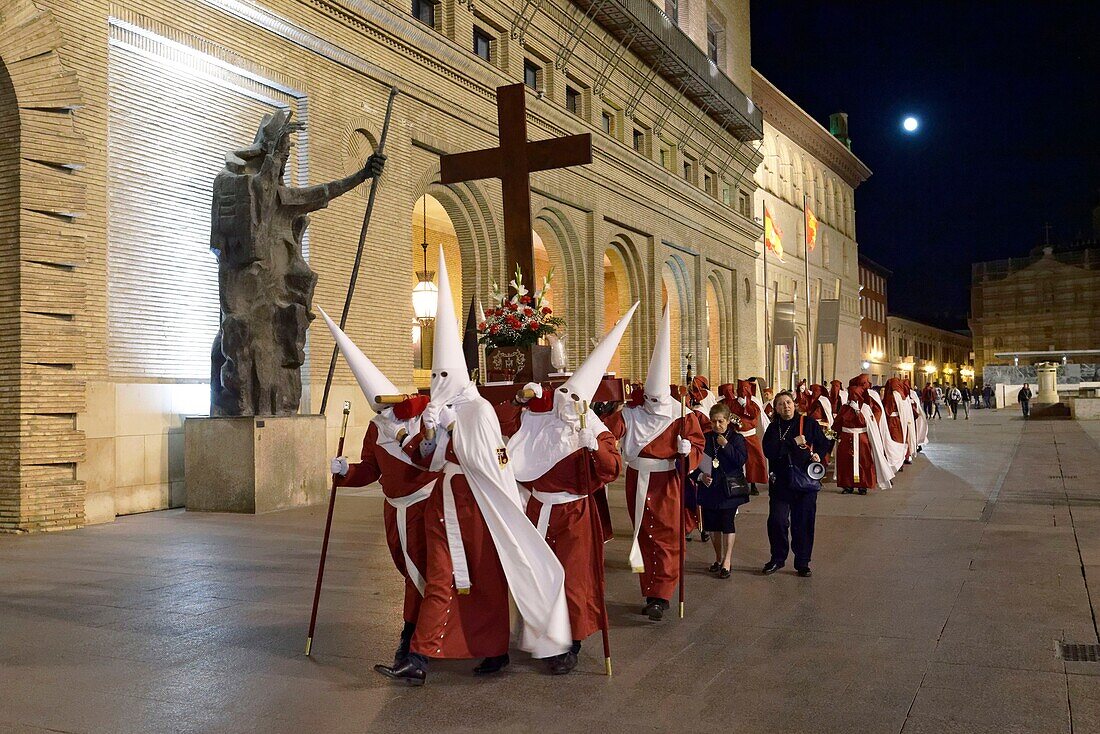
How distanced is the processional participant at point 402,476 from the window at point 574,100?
71.8ft

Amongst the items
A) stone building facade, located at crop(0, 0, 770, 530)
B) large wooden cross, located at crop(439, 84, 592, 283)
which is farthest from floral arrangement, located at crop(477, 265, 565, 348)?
stone building facade, located at crop(0, 0, 770, 530)

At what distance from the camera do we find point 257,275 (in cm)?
1291

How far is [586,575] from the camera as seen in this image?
5590 millimetres

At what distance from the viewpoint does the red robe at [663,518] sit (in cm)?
686

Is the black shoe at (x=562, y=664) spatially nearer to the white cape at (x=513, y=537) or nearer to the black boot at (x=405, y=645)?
the white cape at (x=513, y=537)

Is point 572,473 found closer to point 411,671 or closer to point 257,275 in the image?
point 411,671

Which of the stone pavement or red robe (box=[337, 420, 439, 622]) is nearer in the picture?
the stone pavement

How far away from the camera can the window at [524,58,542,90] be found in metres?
23.8

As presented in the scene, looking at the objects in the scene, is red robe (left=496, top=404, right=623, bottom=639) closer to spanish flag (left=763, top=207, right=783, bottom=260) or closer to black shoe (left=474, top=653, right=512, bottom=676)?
black shoe (left=474, top=653, right=512, bottom=676)

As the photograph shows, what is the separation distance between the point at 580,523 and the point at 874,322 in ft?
233

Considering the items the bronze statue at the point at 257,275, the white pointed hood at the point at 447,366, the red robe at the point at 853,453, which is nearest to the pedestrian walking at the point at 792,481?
the white pointed hood at the point at 447,366

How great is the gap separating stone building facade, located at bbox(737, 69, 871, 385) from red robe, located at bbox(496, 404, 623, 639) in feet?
113

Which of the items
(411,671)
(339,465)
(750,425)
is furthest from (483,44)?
(411,671)

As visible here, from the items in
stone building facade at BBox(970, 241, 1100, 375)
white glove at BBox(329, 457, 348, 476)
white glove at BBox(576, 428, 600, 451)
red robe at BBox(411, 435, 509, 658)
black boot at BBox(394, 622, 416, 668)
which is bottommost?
black boot at BBox(394, 622, 416, 668)
